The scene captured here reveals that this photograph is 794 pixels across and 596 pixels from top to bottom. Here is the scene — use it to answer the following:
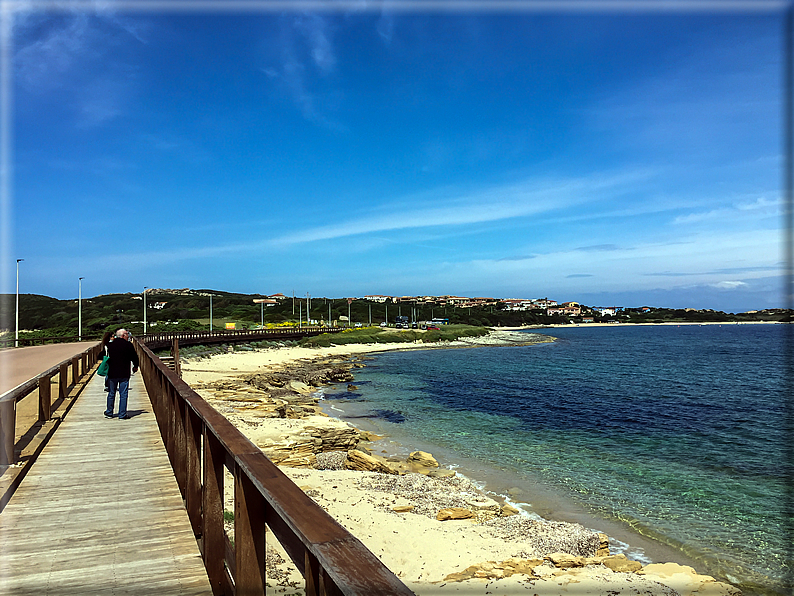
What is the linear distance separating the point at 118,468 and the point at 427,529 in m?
5.04

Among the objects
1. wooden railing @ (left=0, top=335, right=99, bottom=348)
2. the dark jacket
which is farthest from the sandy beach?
wooden railing @ (left=0, top=335, right=99, bottom=348)

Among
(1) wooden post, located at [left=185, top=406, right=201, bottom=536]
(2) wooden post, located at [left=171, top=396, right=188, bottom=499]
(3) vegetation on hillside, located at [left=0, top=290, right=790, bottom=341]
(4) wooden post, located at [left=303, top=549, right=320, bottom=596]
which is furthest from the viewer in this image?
(3) vegetation on hillside, located at [left=0, top=290, right=790, bottom=341]

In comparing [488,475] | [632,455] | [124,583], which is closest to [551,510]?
[488,475]

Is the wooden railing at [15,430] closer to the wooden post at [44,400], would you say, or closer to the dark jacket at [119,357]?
the wooden post at [44,400]

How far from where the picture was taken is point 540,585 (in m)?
7.06

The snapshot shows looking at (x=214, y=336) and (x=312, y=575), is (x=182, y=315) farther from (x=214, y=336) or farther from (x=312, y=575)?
(x=312, y=575)

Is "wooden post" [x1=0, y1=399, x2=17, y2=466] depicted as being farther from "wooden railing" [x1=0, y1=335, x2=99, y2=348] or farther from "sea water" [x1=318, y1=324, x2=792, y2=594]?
"wooden railing" [x1=0, y1=335, x2=99, y2=348]

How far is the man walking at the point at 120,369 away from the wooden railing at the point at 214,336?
815 inches

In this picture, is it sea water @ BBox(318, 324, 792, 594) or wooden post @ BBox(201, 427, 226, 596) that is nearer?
wooden post @ BBox(201, 427, 226, 596)

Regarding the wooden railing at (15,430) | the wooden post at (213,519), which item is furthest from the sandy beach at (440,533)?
the wooden railing at (15,430)

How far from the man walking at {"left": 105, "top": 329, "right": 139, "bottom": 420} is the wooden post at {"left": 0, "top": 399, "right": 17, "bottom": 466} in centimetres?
347

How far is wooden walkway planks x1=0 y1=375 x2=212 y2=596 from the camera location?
353cm

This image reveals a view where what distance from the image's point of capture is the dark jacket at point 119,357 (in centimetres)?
954

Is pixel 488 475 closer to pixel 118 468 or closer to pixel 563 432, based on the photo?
pixel 563 432
